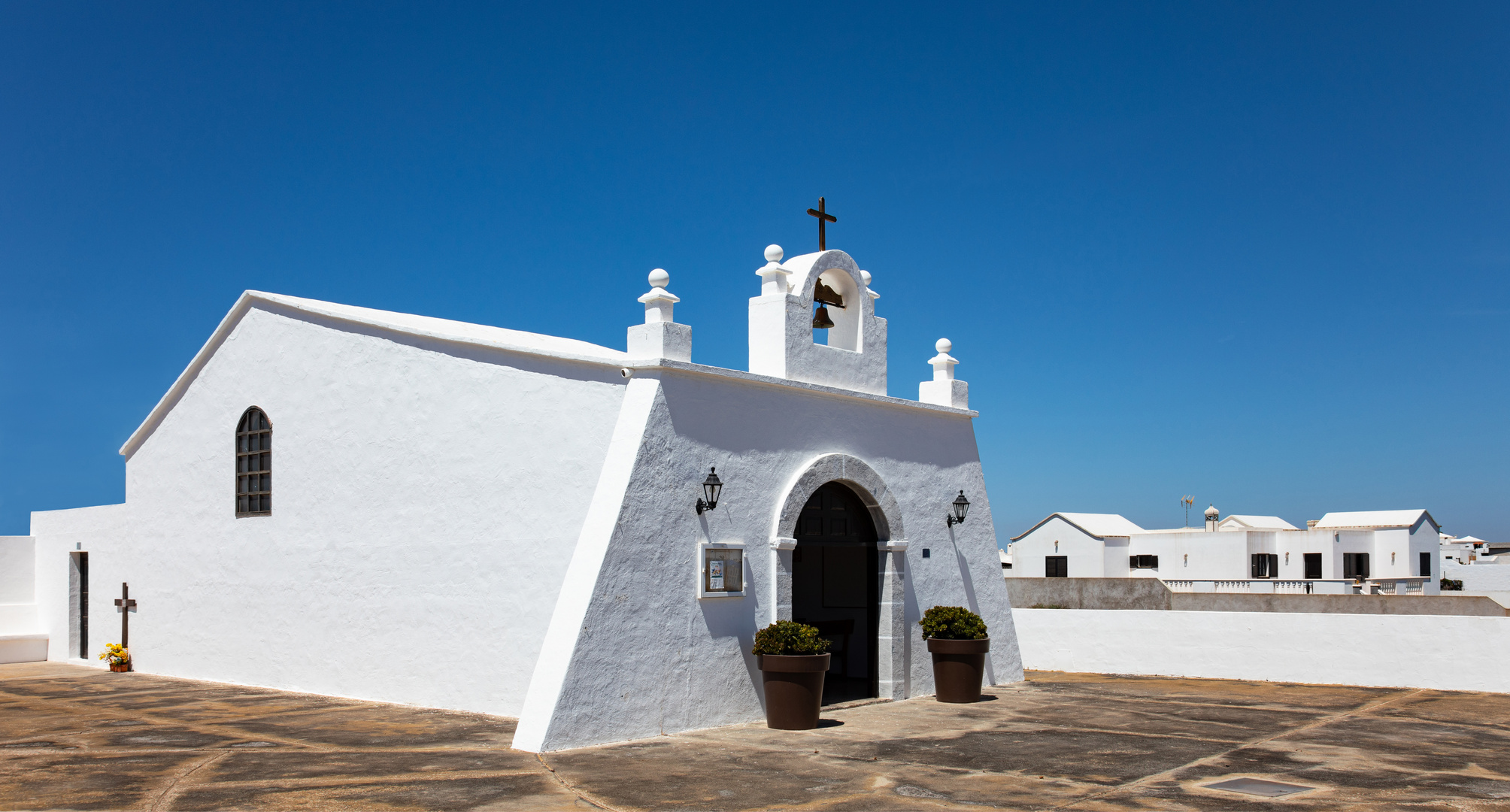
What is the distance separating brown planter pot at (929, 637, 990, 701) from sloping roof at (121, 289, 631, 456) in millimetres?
5087

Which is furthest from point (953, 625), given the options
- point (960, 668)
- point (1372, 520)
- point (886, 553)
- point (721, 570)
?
point (1372, 520)

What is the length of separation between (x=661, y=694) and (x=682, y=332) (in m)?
3.46

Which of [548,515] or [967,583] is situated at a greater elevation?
[548,515]

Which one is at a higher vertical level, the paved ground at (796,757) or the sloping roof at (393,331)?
the sloping roof at (393,331)

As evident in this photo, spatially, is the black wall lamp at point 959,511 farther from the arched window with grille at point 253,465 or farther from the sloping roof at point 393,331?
the arched window with grille at point 253,465

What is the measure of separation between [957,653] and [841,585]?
2.80m

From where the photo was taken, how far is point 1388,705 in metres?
12.8

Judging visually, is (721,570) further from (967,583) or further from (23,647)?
(23,647)

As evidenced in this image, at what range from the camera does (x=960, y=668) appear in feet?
42.4

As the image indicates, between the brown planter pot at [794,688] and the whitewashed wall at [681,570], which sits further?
the brown planter pot at [794,688]

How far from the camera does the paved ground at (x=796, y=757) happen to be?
25.0ft

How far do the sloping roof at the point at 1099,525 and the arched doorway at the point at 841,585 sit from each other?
28.9 meters

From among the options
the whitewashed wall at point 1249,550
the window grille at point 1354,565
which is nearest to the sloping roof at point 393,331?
the whitewashed wall at point 1249,550

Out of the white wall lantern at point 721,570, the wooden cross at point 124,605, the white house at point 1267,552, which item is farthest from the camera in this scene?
the white house at point 1267,552
